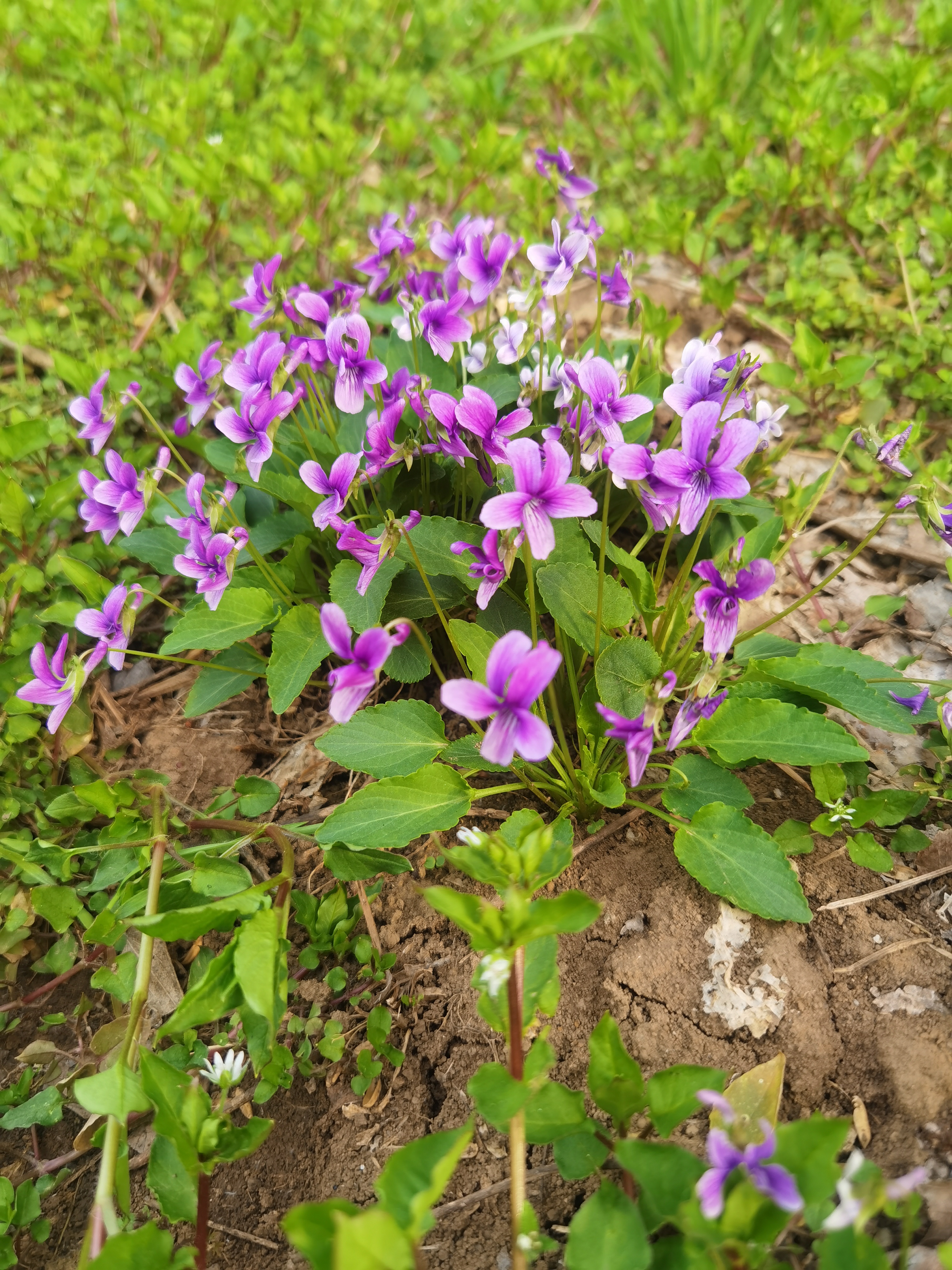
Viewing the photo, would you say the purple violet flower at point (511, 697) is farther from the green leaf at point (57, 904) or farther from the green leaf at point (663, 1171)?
the green leaf at point (57, 904)

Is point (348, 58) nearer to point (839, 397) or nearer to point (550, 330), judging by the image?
point (550, 330)

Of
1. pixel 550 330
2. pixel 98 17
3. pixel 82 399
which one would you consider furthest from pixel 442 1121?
pixel 98 17

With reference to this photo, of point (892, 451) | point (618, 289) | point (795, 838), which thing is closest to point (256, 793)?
point (795, 838)

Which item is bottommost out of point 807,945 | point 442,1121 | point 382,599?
point 442,1121

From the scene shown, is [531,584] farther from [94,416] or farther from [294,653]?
[94,416]

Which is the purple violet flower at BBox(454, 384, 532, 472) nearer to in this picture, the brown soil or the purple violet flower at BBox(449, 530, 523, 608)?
the purple violet flower at BBox(449, 530, 523, 608)

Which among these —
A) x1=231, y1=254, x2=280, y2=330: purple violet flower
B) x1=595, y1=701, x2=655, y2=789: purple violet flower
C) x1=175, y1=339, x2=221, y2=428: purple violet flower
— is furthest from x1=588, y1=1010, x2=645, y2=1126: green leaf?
x1=231, y1=254, x2=280, y2=330: purple violet flower

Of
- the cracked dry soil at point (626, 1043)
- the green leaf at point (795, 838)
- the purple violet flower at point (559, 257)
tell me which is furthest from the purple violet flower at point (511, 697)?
the purple violet flower at point (559, 257)
